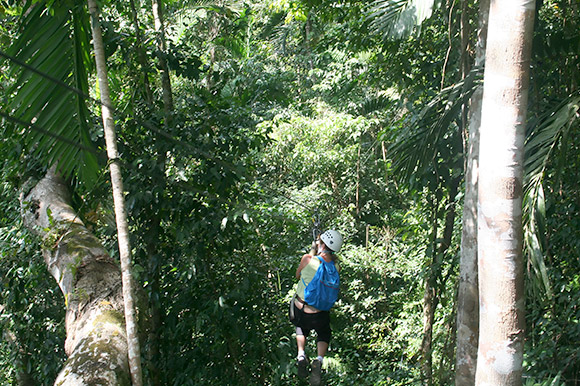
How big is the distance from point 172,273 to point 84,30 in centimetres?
240

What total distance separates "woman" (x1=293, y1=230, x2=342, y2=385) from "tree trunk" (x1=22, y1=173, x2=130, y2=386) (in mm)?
1711

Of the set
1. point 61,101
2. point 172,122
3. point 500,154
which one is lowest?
point 500,154

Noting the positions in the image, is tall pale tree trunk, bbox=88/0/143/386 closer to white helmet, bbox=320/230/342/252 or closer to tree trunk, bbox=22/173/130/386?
tree trunk, bbox=22/173/130/386

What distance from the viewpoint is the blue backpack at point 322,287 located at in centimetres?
473

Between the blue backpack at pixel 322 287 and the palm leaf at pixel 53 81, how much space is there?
7.14ft

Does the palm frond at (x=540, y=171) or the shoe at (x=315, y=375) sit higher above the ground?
the palm frond at (x=540, y=171)

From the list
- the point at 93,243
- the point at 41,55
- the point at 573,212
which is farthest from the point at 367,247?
the point at 41,55

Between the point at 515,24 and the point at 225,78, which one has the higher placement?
the point at 225,78

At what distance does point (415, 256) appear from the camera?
27.9 ft

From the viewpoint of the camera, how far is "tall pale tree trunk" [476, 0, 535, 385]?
2.30 meters

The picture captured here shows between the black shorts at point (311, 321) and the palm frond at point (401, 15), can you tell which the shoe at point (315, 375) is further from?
the palm frond at point (401, 15)

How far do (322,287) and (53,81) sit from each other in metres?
2.79

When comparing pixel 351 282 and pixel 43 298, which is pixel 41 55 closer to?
pixel 43 298

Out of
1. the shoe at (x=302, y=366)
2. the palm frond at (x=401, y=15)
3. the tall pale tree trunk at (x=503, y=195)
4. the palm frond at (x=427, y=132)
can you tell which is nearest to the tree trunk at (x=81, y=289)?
the shoe at (x=302, y=366)
